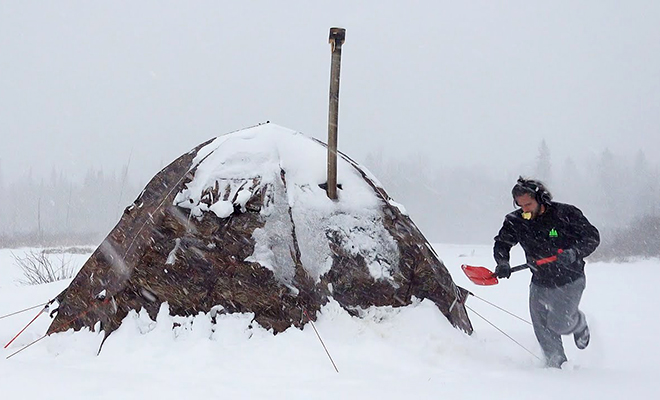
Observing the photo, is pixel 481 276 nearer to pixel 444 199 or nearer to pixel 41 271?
pixel 41 271

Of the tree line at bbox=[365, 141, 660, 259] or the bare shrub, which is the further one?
the tree line at bbox=[365, 141, 660, 259]

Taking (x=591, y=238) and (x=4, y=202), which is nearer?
(x=591, y=238)

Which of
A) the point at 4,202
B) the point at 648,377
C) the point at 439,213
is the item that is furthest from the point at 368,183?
the point at 4,202

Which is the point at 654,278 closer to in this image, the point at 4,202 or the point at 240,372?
the point at 240,372

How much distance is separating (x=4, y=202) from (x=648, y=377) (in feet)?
310

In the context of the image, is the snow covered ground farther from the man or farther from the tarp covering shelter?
the man

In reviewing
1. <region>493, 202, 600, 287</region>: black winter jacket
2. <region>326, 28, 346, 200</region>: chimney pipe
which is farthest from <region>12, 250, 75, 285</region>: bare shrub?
<region>493, 202, 600, 287</region>: black winter jacket

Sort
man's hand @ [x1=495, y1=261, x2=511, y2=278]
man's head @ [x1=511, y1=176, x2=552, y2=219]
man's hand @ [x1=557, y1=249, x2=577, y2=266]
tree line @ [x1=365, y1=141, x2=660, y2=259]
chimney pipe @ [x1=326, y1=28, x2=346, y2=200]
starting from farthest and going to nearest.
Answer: tree line @ [x1=365, y1=141, x2=660, y2=259] < chimney pipe @ [x1=326, y1=28, x2=346, y2=200] < man's hand @ [x1=495, y1=261, x2=511, y2=278] < man's head @ [x1=511, y1=176, x2=552, y2=219] < man's hand @ [x1=557, y1=249, x2=577, y2=266]

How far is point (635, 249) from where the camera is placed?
2038cm

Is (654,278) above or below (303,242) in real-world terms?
below

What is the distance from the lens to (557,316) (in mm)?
4145

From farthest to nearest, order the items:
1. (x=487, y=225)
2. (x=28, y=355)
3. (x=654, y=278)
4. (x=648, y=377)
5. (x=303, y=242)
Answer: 1. (x=487, y=225)
2. (x=654, y=278)
3. (x=303, y=242)
4. (x=28, y=355)
5. (x=648, y=377)

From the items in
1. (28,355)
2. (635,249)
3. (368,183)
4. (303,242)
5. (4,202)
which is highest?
(368,183)

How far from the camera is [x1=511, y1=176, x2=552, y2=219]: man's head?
4164 mm
